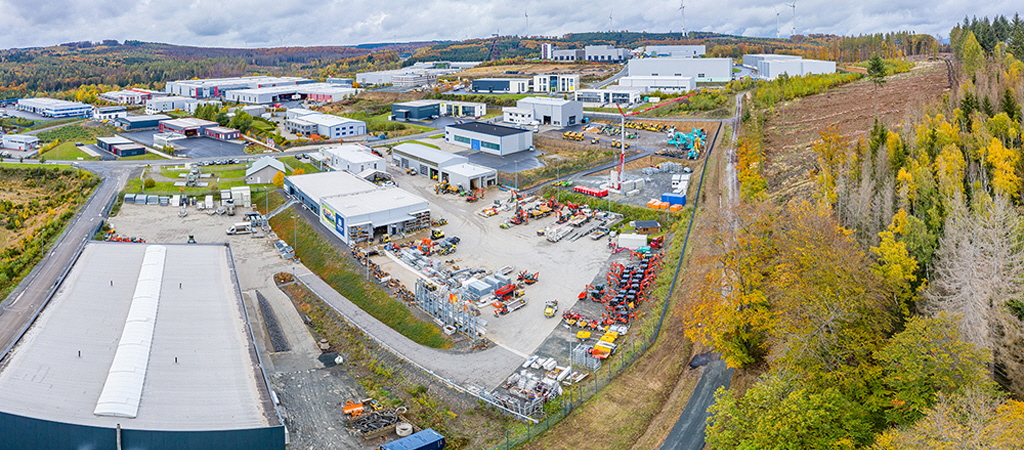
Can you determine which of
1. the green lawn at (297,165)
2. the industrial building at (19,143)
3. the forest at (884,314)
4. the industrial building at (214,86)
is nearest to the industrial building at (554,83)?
the green lawn at (297,165)

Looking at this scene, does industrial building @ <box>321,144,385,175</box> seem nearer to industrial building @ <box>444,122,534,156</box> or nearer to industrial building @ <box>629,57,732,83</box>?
industrial building @ <box>444,122,534,156</box>

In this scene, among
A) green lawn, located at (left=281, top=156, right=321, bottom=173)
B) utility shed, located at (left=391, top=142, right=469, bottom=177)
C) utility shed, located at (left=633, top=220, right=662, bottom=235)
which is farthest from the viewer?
green lawn, located at (left=281, top=156, right=321, bottom=173)

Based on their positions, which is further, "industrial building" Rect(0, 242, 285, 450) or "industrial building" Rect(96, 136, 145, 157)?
"industrial building" Rect(96, 136, 145, 157)

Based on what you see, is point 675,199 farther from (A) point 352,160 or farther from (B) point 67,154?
(B) point 67,154

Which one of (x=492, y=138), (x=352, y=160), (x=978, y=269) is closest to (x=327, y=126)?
(x=352, y=160)

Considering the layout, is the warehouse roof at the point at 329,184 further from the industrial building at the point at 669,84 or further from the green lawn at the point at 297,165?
the industrial building at the point at 669,84

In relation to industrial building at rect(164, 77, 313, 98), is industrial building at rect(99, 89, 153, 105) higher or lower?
lower

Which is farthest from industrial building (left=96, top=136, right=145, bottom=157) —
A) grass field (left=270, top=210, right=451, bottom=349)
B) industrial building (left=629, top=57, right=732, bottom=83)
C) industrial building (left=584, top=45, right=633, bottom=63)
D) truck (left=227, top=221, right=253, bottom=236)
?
industrial building (left=584, top=45, right=633, bottom=63)
